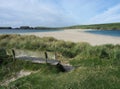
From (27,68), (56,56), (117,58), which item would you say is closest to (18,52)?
(56,56)

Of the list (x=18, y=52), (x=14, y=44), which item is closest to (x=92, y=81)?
(x=18, y=52)

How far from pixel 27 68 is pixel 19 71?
18.3 inches

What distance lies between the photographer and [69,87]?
24.2 feet

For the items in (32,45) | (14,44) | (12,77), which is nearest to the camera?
(12,77)

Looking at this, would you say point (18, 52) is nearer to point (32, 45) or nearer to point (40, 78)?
point (32, 45)

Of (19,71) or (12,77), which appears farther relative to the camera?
(19,71)

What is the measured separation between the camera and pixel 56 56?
1505 centimetres

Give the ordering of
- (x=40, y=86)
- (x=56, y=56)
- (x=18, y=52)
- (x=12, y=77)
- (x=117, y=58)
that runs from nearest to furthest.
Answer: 1. (x=40, y=86)
2. (x=12, y=77)
3. (x=117, y=58)
4. (x=56, y=56)
5. (x=18, y=52)

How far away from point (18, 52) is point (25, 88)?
8826 millimetres

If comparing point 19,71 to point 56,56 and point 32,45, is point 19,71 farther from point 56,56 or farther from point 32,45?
point 32,45

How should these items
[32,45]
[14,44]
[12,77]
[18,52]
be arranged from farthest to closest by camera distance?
1. [14,44]
2. [32,45]
3. [18,52]
4. [12,77]

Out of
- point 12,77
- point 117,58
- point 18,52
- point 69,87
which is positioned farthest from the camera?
point 18,52

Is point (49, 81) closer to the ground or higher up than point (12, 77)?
higher up

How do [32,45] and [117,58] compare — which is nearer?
[117,58]
